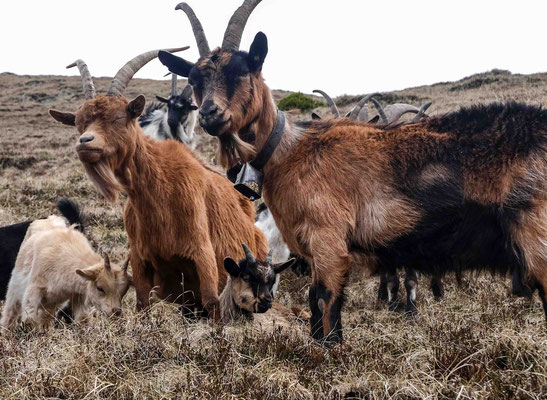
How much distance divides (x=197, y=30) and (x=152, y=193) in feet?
5.55

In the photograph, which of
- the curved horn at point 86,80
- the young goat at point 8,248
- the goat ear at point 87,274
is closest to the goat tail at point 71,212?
the young goat at point 8,248

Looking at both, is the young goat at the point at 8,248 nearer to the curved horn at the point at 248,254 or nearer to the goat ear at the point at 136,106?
the curved horn at the point at 248,254

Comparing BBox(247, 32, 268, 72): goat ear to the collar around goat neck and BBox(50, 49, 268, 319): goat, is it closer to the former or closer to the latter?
the collar around goat neck

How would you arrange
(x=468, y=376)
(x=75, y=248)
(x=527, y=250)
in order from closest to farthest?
(x=468, y=376), (x=527, y=250), (x=75, y=248)

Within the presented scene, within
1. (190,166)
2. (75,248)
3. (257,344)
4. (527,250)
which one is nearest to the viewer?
(527,250)

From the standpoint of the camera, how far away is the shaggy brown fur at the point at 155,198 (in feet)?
19.0

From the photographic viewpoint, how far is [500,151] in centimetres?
439

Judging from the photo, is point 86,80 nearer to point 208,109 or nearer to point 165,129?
point 208,109

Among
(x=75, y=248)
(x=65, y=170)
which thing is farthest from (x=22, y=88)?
(x=75, y=248)

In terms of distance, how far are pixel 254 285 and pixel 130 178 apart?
185 centimetres

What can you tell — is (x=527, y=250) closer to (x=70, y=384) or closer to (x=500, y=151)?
(x=500, y=151)

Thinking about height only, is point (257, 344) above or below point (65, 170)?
above

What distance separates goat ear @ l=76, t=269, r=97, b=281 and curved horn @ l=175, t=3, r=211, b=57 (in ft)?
9.32

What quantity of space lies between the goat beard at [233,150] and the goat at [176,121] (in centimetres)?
747
